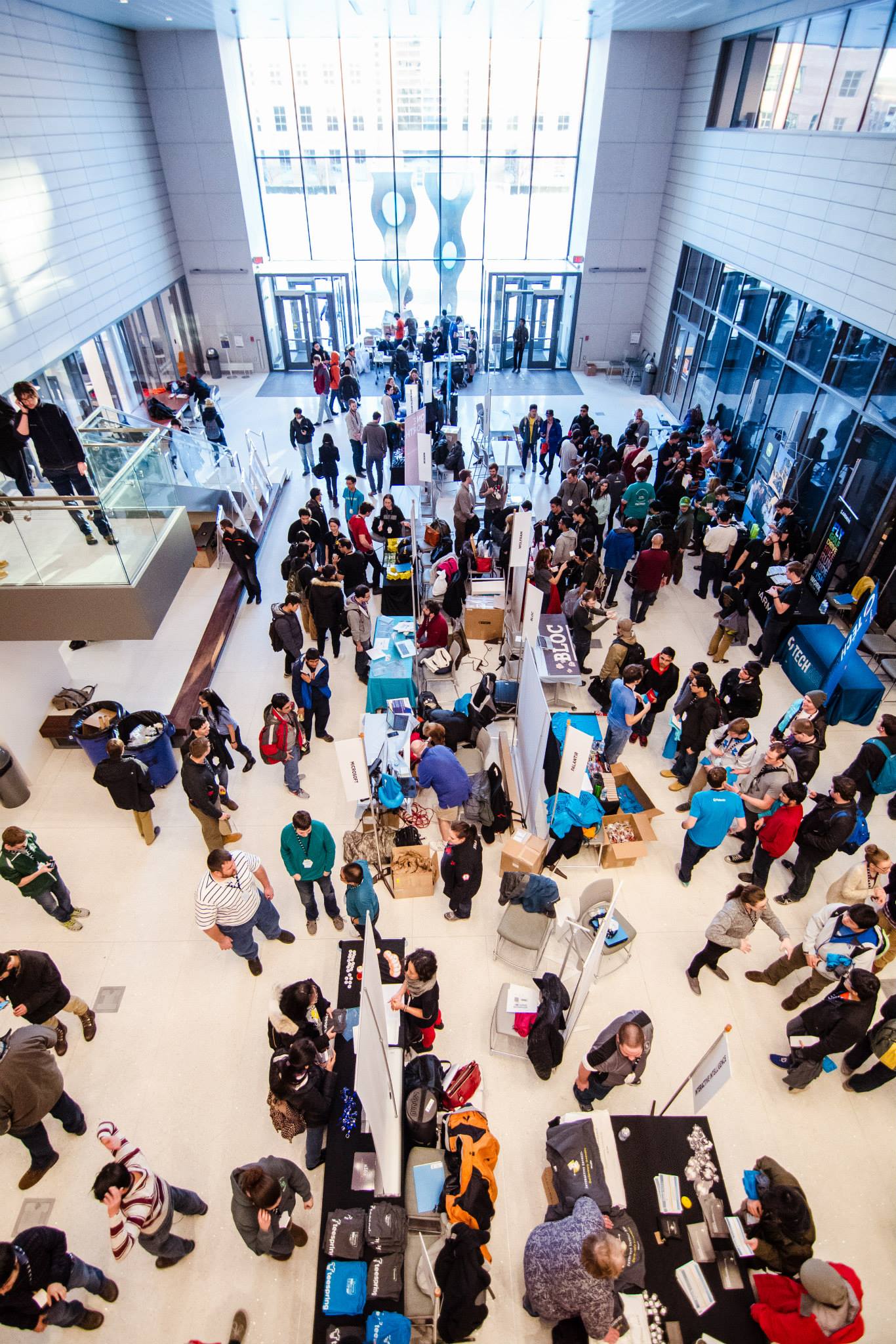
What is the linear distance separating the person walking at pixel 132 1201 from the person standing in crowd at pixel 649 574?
25.7 ft

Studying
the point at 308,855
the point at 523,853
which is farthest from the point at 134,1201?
the point at 523,853

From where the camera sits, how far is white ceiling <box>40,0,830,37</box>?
12039mm

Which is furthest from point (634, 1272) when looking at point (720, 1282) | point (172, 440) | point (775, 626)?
point (172, 440)

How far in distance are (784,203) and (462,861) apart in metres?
12.0

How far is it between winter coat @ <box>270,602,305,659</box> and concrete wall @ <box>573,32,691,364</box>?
15.0 metres

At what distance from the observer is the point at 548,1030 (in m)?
4.66

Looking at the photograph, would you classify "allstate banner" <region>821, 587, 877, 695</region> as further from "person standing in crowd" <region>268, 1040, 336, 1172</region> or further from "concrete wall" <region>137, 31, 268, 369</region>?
"concrete wall" <region>137, 31, 268, 369</region>

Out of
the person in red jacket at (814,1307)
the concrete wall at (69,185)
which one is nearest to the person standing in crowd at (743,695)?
the person in red jacket at (814,1307)

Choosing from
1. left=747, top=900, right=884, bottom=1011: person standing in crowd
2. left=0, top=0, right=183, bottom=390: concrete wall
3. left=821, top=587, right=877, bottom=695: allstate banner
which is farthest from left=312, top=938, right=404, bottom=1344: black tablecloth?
left=0, top=0, right=183, bottom=390: concrete wall

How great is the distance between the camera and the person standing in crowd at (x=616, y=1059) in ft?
13.4

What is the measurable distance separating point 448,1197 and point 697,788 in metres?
4.45

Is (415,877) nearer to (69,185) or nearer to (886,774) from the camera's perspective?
(886,774)

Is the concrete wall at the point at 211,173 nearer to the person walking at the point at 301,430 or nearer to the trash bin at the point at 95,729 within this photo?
the person walking at the point at 301,430

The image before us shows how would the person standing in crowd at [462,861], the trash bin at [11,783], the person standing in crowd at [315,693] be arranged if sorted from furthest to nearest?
the person standing in crowd at [315,693] < the trash bin at [11,783] < the person standing in crowd at [462,861]
